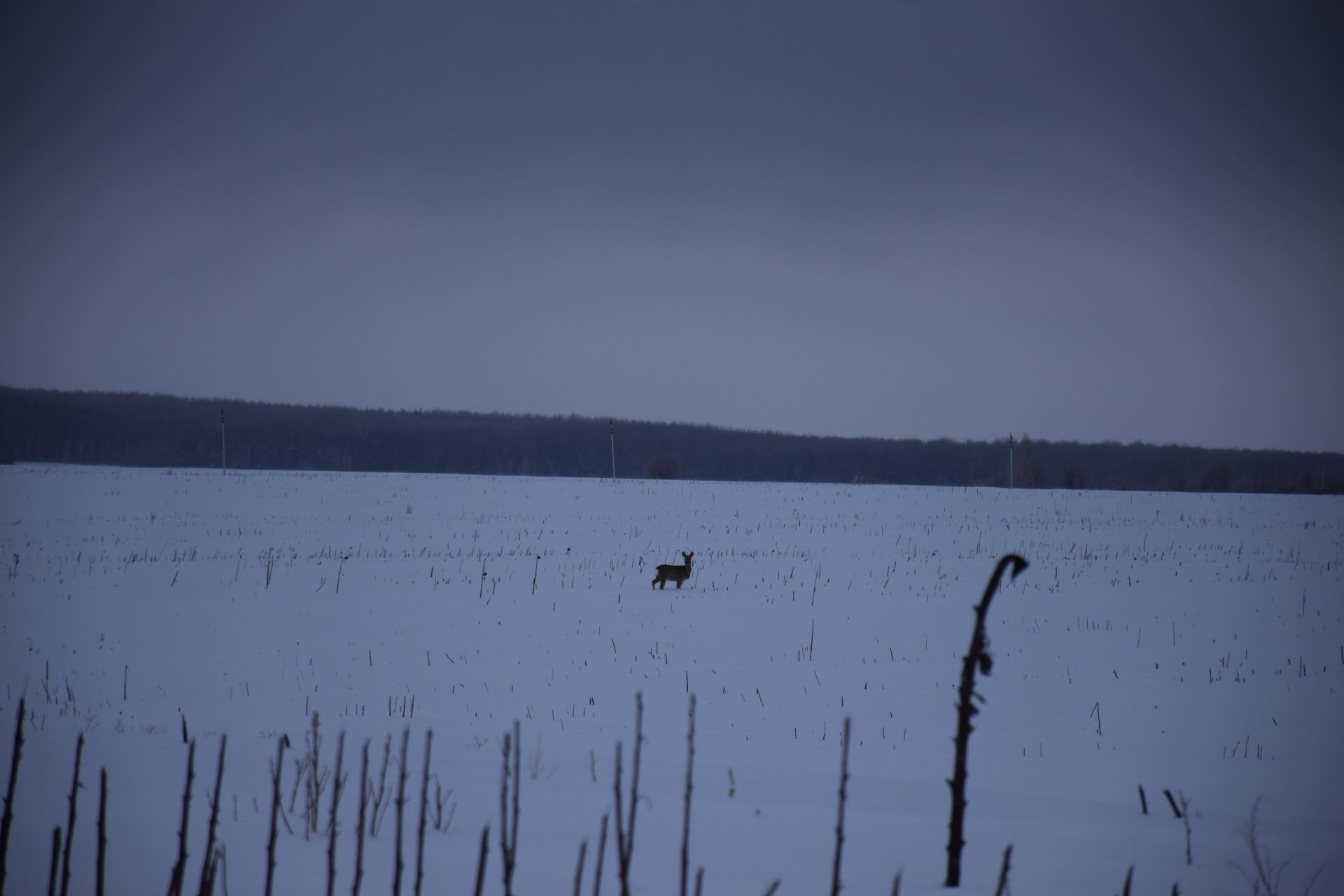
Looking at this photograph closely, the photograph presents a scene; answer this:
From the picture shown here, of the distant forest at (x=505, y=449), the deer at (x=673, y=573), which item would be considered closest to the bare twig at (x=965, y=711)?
the deer at (x=673, y=573)

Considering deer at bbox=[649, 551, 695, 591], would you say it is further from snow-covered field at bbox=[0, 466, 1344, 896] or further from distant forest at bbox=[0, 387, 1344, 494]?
distant forest at bbox=[0, 387, 1344, 494]

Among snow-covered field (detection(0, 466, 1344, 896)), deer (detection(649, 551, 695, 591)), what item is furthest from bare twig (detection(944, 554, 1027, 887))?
deer (detection(649, 551, 695, 591))

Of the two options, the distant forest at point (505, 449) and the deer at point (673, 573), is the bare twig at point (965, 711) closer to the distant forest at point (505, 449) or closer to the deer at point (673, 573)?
the deer at point (673, 573)

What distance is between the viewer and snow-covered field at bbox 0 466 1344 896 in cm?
397

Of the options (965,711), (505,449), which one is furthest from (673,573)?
(505,449)

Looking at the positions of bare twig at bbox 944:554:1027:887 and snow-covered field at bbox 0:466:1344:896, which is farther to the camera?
snow-covered field at bbox 0:466:1344:896

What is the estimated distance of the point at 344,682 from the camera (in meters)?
8.60

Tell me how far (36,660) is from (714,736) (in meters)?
8.04

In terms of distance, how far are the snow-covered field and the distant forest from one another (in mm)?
63857

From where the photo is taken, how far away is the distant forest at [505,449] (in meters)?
101

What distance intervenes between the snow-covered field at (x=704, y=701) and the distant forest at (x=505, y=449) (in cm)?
6386

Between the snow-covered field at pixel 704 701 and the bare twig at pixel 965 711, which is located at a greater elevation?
the bare twig at pixel 965 711

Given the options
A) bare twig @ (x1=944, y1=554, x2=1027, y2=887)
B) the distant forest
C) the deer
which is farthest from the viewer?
the distant forest

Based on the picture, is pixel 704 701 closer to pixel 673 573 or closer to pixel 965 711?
pixel 965 711
